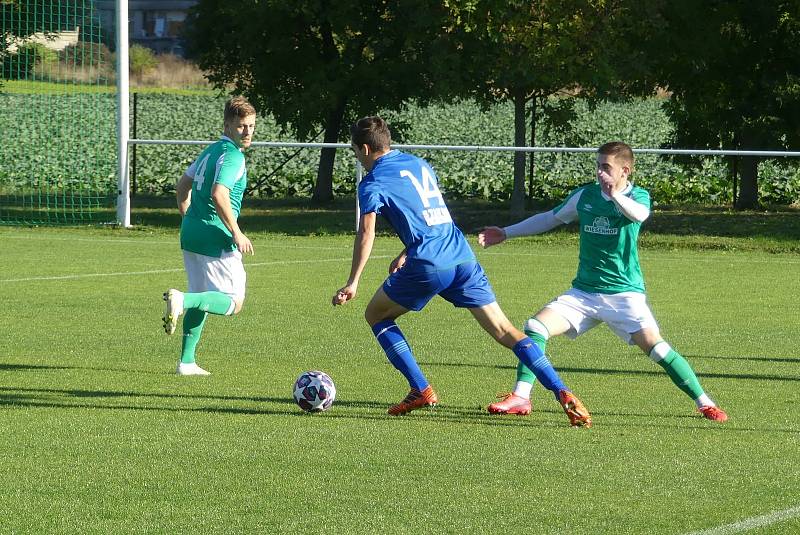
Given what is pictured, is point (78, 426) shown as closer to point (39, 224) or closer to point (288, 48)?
point (39, 224)

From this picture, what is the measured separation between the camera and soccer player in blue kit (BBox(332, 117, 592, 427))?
7.54 meters

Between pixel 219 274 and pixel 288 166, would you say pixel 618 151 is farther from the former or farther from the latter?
pixel 288 166

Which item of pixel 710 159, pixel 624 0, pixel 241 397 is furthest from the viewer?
pixel 710 159

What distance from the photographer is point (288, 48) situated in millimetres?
25531

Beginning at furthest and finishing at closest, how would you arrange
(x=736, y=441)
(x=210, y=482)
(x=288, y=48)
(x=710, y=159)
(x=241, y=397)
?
(x=710, y=159) → (x=288, y=48) → (x=241, y=397) → (x=736, y=441) → (x=210, y=482)

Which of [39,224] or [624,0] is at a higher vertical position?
[624,0]

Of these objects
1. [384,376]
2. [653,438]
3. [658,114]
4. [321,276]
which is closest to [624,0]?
[321,276]

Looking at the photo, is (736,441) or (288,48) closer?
(736,441)

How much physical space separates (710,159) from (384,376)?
24.8 metres

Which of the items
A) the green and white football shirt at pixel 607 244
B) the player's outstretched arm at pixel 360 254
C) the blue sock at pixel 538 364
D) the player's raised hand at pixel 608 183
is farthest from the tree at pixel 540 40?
the player's outstretched arm at pixel 360 254

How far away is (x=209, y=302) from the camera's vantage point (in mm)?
9141

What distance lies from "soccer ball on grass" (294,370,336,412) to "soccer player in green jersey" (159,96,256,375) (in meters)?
1.26

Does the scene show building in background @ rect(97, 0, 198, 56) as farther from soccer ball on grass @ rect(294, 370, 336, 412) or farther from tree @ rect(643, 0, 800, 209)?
soccer ball on grass @ rect(294, 370, 336, 412)

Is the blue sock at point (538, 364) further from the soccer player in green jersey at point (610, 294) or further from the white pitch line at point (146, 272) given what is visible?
the white pitch line at point (146, 272)
